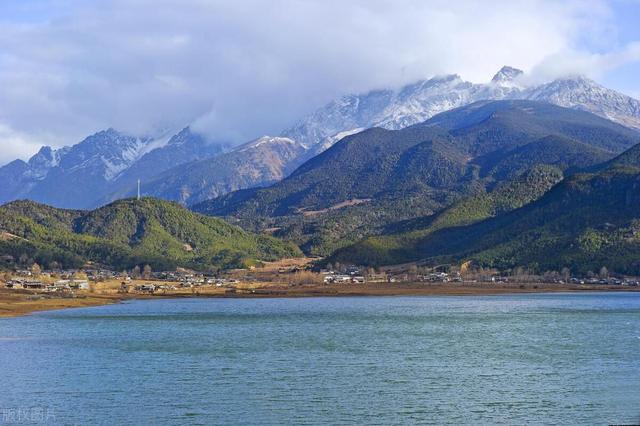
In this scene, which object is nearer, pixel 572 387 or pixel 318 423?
pixel 318 423

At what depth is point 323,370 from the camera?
8175cm

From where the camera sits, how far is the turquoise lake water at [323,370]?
2446 inches

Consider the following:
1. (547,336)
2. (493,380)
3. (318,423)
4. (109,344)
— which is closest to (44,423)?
(318,423)

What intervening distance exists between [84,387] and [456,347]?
43072mm

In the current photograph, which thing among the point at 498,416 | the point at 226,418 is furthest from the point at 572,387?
the point at 226,418

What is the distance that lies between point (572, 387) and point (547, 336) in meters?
40.9

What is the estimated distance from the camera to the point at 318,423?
58594 mm

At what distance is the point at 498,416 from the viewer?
61125 millimetres

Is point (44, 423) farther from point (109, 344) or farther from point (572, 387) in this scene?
point (109, 344)

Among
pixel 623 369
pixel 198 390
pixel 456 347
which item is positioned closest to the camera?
pixel 198 390

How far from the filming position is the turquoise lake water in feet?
204

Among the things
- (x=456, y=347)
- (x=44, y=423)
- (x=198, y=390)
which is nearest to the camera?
(x=44, y=423)

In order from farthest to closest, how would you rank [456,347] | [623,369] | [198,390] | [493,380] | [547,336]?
1. [547,336]
2. [456,347]
3. [623,369]
4. [493,380]
5. [198,390]

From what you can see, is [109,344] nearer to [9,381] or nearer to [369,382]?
[9,381]
